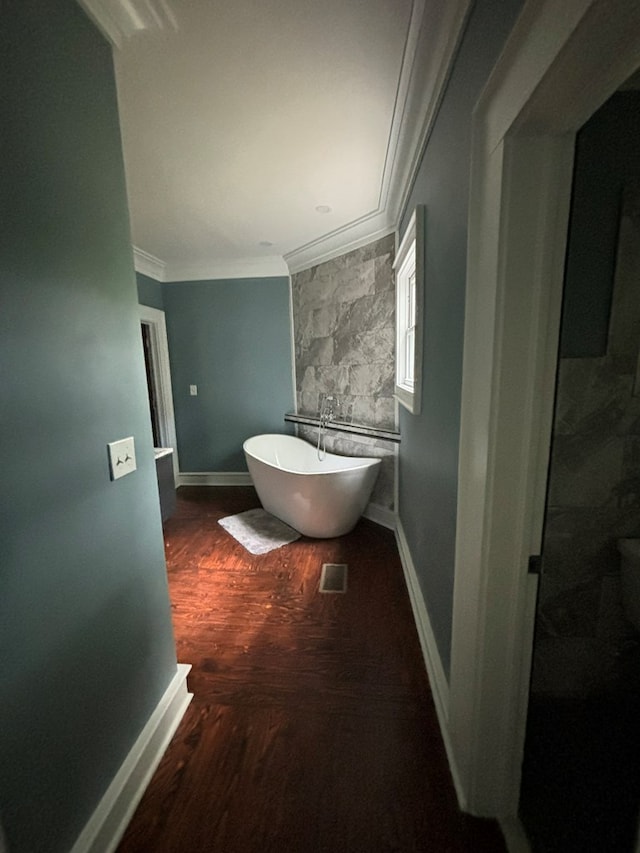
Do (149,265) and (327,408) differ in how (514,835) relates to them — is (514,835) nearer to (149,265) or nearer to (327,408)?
(327,408)

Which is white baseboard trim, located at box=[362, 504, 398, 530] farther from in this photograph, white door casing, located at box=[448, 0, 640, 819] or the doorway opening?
white door casing, located at box=[448, 0, 640, 819]

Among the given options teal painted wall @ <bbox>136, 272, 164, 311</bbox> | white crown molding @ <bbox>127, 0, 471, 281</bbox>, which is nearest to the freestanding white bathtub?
white crown molding @ <bbox>127, 0, 471, 281</bbox>

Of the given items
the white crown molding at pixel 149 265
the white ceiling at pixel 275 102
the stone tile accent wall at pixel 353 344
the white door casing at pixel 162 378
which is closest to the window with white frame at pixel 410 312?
the stone tile accent wall at pixel 353 344

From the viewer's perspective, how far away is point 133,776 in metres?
1.07

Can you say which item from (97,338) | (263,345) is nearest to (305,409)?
(263,345)

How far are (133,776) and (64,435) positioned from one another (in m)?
1.11

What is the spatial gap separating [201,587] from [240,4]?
2.66 metres

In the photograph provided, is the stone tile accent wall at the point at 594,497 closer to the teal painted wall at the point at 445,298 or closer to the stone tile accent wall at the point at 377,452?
the teal painted wall at the point at 445,298

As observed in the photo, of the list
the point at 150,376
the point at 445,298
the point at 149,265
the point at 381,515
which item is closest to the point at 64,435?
the point at 445,298

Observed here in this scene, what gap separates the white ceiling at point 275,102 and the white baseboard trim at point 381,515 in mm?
2257

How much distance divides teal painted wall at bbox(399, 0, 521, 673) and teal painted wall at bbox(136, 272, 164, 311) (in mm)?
2810

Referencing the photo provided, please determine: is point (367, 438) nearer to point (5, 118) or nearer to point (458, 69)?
point (458, 69)

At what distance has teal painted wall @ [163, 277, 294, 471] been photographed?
12.2ft

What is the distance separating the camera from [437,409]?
1397 millimetres
